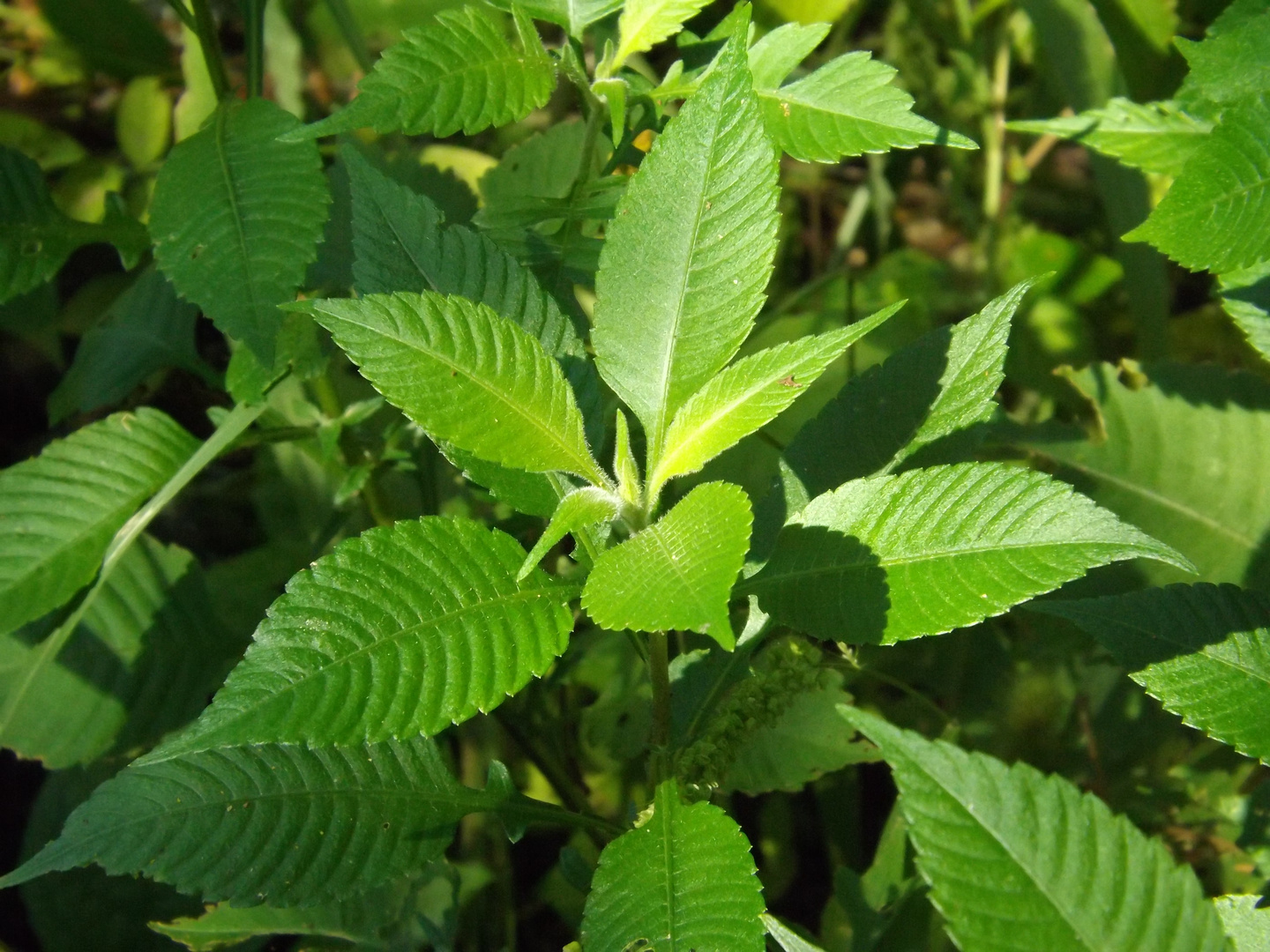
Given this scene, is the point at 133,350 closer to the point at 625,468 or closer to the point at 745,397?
the point at 625,468

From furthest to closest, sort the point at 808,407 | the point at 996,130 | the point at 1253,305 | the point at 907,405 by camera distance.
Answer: the point at 996,130
the point at 808,407
the point at 1253,305
the point at 907,405

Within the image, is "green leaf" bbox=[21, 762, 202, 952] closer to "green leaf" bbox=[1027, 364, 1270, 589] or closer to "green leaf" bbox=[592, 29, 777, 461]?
"green leaf" bbox=[592, 29, 777, 461]

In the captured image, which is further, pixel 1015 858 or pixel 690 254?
pixel 690 254

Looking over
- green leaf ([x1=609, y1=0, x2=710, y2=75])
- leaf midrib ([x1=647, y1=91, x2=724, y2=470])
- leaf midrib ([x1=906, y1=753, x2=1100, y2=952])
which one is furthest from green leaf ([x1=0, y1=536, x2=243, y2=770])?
leaf midrib ([x1=906, y1=753, x2=1100, y2=952])

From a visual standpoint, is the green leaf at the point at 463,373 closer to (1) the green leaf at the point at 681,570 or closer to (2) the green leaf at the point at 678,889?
(1) the green leaf at the point at 681,570

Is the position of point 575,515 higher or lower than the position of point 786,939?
higher

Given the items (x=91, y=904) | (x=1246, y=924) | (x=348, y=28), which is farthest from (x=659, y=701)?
(x=348, y=28)

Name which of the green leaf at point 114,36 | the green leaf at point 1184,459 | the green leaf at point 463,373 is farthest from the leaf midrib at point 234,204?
the green leaf at point 114,36

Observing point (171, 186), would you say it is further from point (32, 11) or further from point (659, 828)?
point (32, 11)
